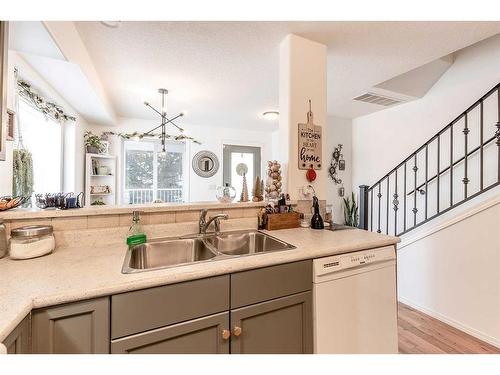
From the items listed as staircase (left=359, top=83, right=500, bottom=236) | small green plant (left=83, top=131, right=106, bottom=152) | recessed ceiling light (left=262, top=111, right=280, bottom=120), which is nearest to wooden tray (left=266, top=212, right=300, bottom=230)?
staircase (left=359, top=83, right=500, bottom=236)

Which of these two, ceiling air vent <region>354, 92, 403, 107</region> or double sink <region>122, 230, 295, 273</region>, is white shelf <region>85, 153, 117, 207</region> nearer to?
double sink <region>122, 230, 295, 273</region>

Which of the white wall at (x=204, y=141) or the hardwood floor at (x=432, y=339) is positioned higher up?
the white wall at (x=204, y=141)

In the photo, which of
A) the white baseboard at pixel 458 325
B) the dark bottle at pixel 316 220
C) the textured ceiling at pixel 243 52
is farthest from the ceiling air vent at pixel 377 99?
the white baseboard at pixel 458 325

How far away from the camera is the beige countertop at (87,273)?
0.72m

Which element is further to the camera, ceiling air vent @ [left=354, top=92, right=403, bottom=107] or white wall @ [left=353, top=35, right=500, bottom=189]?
ceiling air vent @ [left=354, top=92, right=403, bottom=107]

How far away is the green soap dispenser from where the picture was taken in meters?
1.29

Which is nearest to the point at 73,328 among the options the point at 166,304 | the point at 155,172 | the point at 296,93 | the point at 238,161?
the point at 166,304

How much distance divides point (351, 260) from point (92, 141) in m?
4.07

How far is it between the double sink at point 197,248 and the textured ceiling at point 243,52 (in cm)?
147

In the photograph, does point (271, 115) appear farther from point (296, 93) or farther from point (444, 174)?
point (444, 174)

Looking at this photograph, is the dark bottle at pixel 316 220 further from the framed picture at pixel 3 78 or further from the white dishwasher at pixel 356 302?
the framed picture at pixel 3 78

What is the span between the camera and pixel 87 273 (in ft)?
2.98

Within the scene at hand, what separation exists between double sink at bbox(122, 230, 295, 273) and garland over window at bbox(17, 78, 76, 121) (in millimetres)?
1952
